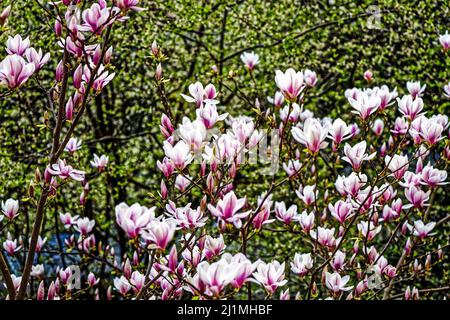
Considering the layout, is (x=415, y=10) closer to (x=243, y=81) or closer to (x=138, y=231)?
(x=243, y=81)

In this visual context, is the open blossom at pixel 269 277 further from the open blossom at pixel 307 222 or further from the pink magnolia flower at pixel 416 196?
the pink magnolia flower at pixel 416 196

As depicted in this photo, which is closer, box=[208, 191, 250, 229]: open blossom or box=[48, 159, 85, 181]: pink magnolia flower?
box=[208, 191, 250, 229]: open blossom

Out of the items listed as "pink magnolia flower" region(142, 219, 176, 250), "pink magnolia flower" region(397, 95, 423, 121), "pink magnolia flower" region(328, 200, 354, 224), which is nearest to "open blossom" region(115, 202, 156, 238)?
"pink magnolia flower" region(142, 219, 176, 250)

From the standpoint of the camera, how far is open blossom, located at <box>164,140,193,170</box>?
1973 mm

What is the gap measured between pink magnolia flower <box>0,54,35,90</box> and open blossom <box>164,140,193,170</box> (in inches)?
22.9

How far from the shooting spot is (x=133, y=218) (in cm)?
168

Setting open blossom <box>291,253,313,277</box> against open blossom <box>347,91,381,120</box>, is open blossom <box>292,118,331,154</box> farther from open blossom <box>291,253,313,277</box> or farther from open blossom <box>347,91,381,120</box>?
open blossom <box>291,253,313,277</box>

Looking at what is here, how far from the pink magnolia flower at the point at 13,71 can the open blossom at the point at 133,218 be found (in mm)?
718

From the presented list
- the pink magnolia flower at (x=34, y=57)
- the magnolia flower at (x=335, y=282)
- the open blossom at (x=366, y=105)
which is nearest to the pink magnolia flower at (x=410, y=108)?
the open blossom at (x=366, y=105)

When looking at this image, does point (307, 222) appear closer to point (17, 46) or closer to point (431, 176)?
point (431, 176)

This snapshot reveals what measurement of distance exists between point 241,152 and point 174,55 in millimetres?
3712

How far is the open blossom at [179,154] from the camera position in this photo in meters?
1.97

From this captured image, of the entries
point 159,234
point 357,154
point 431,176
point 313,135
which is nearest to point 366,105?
point 357,154
